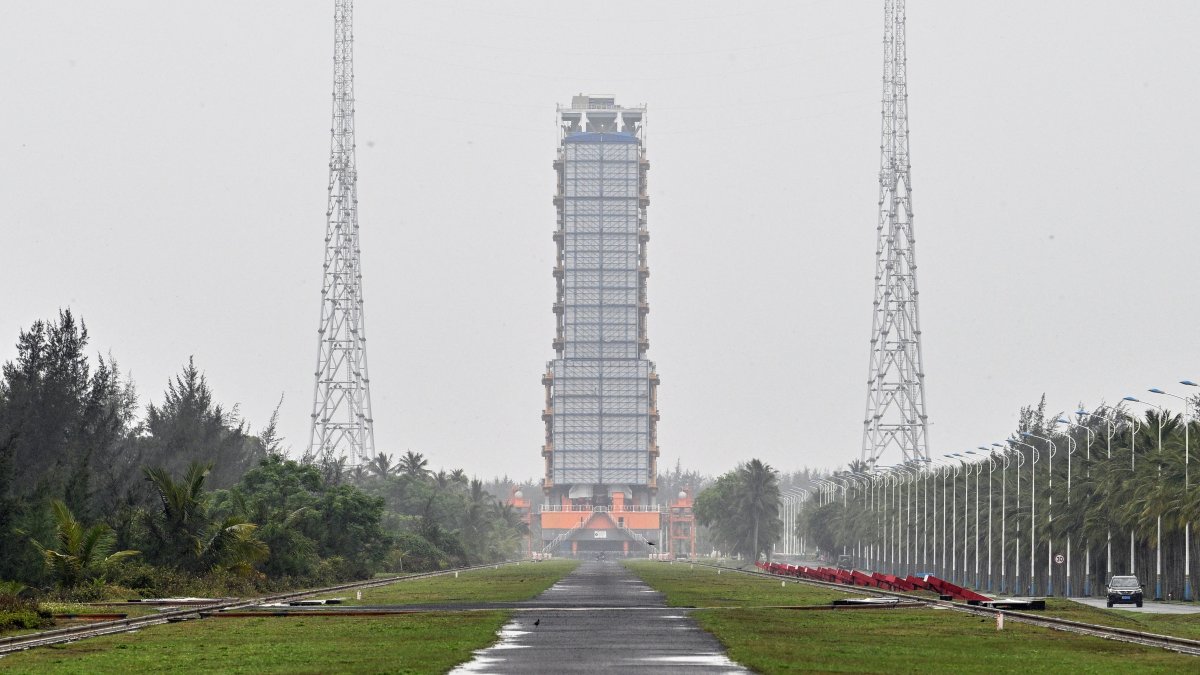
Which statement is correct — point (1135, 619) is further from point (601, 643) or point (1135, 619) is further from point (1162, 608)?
point (601, 643)

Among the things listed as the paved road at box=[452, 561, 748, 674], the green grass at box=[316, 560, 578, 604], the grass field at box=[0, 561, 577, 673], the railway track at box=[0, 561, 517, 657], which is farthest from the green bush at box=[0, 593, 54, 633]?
the green grass at box=[316, 560, 578, 604]

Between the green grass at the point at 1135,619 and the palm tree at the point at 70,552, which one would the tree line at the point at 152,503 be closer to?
the palm tree at the point at 70,552

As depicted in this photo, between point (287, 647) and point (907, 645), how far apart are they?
1458cm

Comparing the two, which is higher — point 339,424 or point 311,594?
point 339,424

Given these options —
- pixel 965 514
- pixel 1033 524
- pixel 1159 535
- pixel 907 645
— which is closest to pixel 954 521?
pixel 965 514

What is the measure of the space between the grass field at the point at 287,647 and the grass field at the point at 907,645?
6584mm

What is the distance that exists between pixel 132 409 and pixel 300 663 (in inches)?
4623

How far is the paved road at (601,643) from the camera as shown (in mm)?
35312

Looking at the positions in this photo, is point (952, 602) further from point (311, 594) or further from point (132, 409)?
A: point (132, 409)

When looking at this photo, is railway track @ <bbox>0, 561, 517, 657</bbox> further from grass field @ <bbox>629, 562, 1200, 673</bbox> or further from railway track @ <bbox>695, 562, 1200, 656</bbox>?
railway track @ <bbox>695, 562, 1200, 656</bbox>

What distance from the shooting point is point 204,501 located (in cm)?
8425

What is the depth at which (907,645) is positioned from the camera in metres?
44.0

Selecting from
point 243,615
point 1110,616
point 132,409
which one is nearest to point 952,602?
point 1110,616

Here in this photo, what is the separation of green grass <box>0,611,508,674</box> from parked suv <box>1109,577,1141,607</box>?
3529 centimetres
